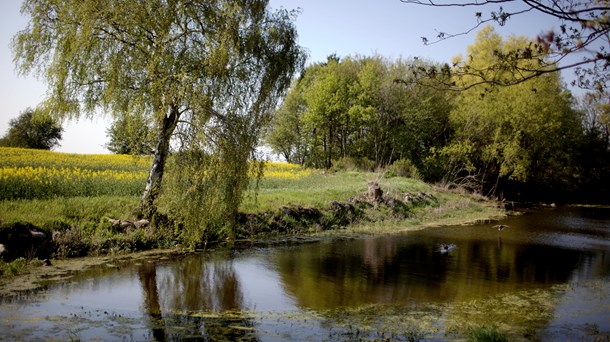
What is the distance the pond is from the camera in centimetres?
739

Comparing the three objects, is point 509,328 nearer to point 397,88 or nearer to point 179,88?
point 179,88

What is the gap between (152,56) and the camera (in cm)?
1244

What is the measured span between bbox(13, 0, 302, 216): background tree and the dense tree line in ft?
79.0

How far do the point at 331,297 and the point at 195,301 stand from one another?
294 cm

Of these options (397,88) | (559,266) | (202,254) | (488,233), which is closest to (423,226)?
(488,233)

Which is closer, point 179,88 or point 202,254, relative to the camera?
point 179,88

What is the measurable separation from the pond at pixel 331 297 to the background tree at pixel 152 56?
4.35m

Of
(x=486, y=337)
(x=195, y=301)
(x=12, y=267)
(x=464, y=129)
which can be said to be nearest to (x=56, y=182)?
(x=12, y=267)

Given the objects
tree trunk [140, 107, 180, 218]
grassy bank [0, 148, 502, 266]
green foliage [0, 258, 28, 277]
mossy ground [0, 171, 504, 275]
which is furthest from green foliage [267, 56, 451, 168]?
green foliage [0, 258, 28, 277]

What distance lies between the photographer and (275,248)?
15047 millimetres

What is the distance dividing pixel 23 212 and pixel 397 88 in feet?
104

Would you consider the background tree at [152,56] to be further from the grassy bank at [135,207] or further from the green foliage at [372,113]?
the green foliage at [372,113]

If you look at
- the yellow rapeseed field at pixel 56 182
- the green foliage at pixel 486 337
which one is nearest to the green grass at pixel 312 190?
the yellow rapeseed field at pixel 56 182

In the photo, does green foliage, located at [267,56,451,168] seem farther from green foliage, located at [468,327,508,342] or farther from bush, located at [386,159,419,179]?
green foliage, located at [468,327,508,342]
